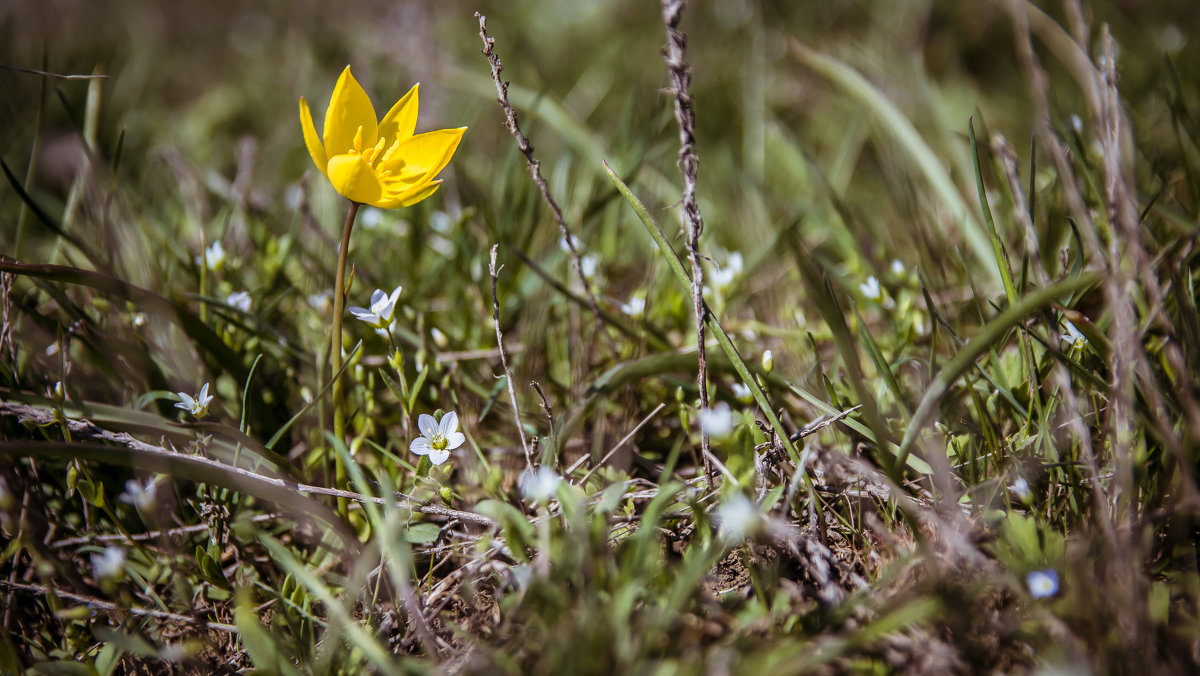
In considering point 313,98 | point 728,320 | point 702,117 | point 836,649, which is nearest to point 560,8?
point 702,117

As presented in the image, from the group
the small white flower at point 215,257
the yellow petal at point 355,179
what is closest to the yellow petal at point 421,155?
the yellow petal at point 355,179

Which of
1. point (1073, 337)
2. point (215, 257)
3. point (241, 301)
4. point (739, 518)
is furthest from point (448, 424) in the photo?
point (1073, 337)

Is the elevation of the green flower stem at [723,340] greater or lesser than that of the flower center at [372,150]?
lesser

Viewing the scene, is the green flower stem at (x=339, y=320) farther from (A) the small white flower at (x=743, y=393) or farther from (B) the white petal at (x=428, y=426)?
(A) the small white flower at (x=743, y=393)

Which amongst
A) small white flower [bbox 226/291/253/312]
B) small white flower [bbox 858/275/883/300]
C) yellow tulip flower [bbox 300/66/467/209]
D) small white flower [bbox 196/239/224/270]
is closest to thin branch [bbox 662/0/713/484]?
yellow tulip flower [bbox 300/66/467/209]

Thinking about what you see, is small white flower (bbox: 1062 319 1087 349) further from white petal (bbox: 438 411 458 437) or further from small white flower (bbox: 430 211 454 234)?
small white flower (bbox: 430 211 454 234)

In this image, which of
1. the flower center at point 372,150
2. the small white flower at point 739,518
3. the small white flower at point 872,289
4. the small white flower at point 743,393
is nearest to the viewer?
the small white flower at point 739,518
